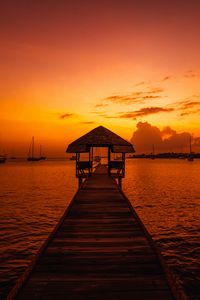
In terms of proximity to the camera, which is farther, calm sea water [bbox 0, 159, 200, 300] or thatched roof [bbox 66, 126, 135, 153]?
thatched roof [bbox 66, 126, 135, 153]

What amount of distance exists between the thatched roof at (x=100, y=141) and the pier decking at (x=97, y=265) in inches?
390

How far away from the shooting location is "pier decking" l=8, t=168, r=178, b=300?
13.3 ft

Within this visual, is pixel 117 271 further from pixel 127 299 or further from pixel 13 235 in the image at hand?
pixel 13 235

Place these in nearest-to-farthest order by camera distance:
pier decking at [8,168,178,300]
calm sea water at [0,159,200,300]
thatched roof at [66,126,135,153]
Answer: pier decking at [8,168,178,300] → calm sea water at [0,159,200,300] → thatched roof at [66,126,135,153]

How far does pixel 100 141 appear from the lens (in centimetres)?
1792

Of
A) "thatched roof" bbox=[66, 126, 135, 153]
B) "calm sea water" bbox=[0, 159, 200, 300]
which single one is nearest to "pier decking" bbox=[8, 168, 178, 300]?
"calm sea water" bbox=[0, 159, 200, 300]

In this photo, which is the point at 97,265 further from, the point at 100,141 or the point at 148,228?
the point at 100,141

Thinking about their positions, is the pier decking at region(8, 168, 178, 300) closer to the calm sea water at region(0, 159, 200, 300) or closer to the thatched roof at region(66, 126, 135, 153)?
the calm sea water at region(0, 159, 200, 300)

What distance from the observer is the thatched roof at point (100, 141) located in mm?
18047

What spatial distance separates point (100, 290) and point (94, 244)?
209 cm

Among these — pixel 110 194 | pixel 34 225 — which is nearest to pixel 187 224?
pixel 110 194

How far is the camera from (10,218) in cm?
1705

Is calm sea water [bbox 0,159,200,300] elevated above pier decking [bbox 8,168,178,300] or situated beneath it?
situated beneath

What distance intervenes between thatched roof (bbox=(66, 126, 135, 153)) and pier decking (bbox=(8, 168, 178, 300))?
32.5 feet
